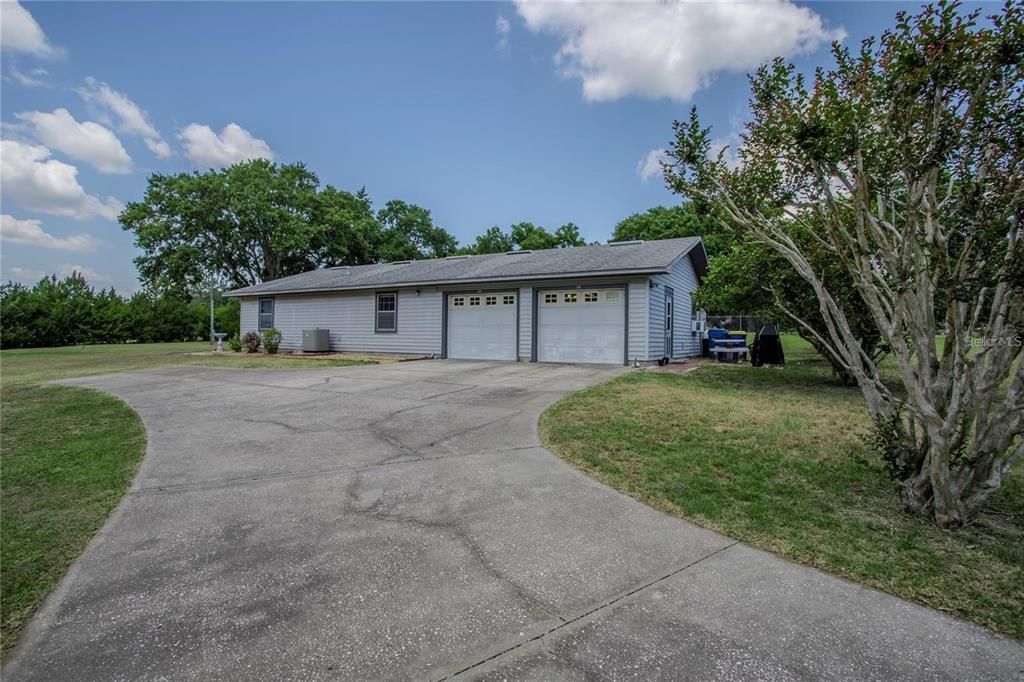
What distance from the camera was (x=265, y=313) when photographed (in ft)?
66.7

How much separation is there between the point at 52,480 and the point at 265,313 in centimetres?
1769

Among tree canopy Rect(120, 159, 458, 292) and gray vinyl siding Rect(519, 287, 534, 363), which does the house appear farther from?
tree canopy Rect(120, 159, 458, 292)

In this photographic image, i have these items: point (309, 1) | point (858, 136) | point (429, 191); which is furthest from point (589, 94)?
point (429, 191)

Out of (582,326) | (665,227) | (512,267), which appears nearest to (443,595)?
(582,326)

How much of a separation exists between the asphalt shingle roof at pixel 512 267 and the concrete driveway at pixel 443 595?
362 inches

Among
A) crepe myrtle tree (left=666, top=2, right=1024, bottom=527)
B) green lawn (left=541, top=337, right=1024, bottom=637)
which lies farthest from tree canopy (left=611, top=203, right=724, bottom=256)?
crepe myrtle tree (left=666, top=2, right=1024, bottom=527)

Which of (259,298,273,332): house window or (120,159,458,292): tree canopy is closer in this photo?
(259,298,273,332): house window

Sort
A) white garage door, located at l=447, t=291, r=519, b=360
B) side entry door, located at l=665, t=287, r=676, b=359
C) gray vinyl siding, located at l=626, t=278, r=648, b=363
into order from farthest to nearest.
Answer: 1. white garage door, located at l=447, t=291, r=519, b=360
2. side entry door, located at l=665, t=287, r=676, b=359
3. gray vinyl siding, located at l=626, t=278, r=648, b=363

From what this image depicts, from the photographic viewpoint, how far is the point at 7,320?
78.1 ft

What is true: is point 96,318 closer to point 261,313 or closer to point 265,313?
point 261,313

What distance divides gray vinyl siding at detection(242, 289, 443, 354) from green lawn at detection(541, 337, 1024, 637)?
9403 millimetres

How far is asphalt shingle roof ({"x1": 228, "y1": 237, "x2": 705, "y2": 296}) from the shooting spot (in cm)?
1284

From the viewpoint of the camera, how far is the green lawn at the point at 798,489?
2.47 metres

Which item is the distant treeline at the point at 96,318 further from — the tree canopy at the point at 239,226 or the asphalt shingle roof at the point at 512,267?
the asphalt shingle roof at the point at 512,267
